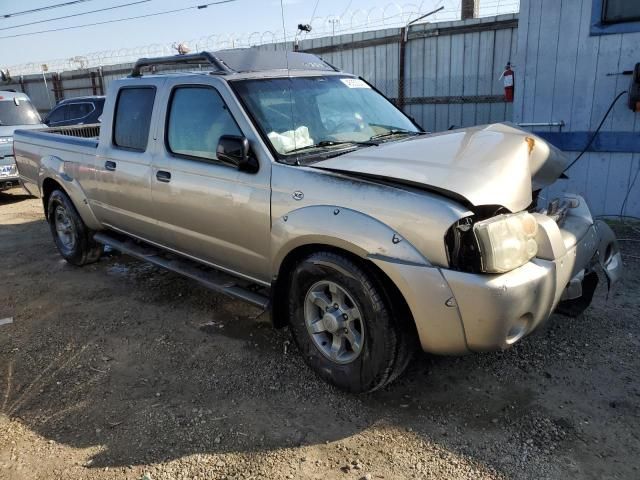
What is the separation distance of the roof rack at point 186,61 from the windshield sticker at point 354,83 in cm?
98

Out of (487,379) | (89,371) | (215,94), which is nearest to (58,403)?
(89,371)

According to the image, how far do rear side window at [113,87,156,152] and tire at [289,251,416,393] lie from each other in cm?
206

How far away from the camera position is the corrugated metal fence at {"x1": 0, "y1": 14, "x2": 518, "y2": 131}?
875 centimetres

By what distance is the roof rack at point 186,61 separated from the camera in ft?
13.2

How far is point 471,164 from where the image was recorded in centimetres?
303

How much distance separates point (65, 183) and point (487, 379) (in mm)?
4629

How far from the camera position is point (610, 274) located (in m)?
3.64

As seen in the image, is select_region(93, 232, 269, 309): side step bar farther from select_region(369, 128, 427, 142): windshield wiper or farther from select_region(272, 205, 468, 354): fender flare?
select_region(369, 128, 427, 142): windshield wiper

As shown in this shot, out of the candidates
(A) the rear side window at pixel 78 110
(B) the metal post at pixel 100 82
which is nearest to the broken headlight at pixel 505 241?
(A) the rear side window at pixel 78 110

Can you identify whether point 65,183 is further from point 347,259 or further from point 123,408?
point 347,259

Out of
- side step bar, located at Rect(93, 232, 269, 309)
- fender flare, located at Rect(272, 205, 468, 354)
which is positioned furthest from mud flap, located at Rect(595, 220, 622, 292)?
side step bar, located at Rect(93, 232, 269, 309)

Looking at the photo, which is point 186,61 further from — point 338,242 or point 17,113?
point 17,113

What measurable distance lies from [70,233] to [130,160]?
200 centimetres

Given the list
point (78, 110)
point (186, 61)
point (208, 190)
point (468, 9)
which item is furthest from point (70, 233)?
point (468, 9)
